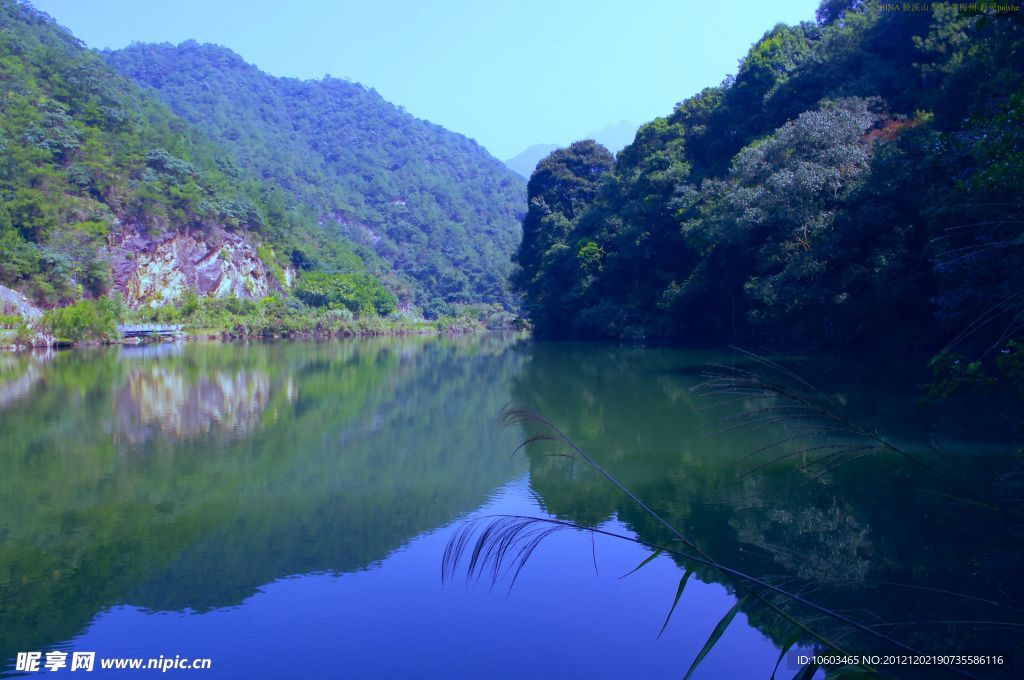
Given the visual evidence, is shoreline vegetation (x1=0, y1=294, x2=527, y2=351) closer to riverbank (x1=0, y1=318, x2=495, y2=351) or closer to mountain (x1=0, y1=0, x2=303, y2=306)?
riverbank (x1=0, y1=318, x2=495, y2=351)

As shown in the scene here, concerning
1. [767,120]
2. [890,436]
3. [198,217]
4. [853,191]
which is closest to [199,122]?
[198,217]

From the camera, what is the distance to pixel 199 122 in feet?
408

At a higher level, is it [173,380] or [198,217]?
[198,217]

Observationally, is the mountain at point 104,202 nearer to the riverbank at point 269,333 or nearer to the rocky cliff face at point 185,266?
the rocky cliff face at point 185,266

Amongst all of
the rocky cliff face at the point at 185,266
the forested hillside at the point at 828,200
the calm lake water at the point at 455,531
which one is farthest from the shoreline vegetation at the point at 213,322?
the calm lake water at the point at 455,531

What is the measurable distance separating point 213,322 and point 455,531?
49358mm

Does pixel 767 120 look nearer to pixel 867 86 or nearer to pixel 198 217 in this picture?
pixel 867 86

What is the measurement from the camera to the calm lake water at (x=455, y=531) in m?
4.34

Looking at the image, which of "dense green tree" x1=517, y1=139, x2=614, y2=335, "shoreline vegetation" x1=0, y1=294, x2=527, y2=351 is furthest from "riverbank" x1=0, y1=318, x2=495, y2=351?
"dense green tree" x1=517, y1=139, x2=614, y2=335

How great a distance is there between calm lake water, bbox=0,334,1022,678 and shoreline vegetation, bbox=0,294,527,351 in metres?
26.0

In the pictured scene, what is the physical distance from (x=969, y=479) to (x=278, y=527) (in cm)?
635

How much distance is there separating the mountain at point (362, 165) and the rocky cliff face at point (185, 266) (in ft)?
35.5

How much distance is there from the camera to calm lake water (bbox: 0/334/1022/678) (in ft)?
14.2

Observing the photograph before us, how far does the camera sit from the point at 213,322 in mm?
50531
